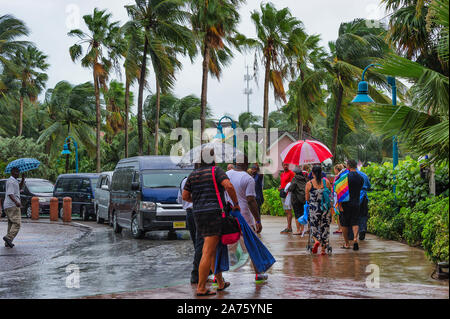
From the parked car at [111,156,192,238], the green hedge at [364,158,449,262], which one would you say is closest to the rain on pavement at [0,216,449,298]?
the green hedge at [364,158,449,262]

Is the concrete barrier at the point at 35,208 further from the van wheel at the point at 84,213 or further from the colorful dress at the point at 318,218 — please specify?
the colorful dress at the point at 318,218

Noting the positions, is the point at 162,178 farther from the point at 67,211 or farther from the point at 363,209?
the point at 67,211

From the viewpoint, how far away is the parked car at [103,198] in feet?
68.4

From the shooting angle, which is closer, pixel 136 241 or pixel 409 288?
pixel 409 288

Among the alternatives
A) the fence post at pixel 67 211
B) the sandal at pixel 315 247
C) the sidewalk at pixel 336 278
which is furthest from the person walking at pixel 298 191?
the fence post at pixel 67 211

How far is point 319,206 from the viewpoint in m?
→ 11.2

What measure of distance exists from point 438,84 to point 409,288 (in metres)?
2.51

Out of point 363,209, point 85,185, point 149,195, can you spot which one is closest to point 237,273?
point 363,209

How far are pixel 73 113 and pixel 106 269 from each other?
3563 centimetres

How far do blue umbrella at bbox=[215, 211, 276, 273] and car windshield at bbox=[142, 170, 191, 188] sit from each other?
306 inches

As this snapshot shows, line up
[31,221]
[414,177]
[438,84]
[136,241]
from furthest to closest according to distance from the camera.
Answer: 1. [31,221]
2. [136,241]
3. [414,177]
4. [438,84]

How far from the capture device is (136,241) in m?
15.4
